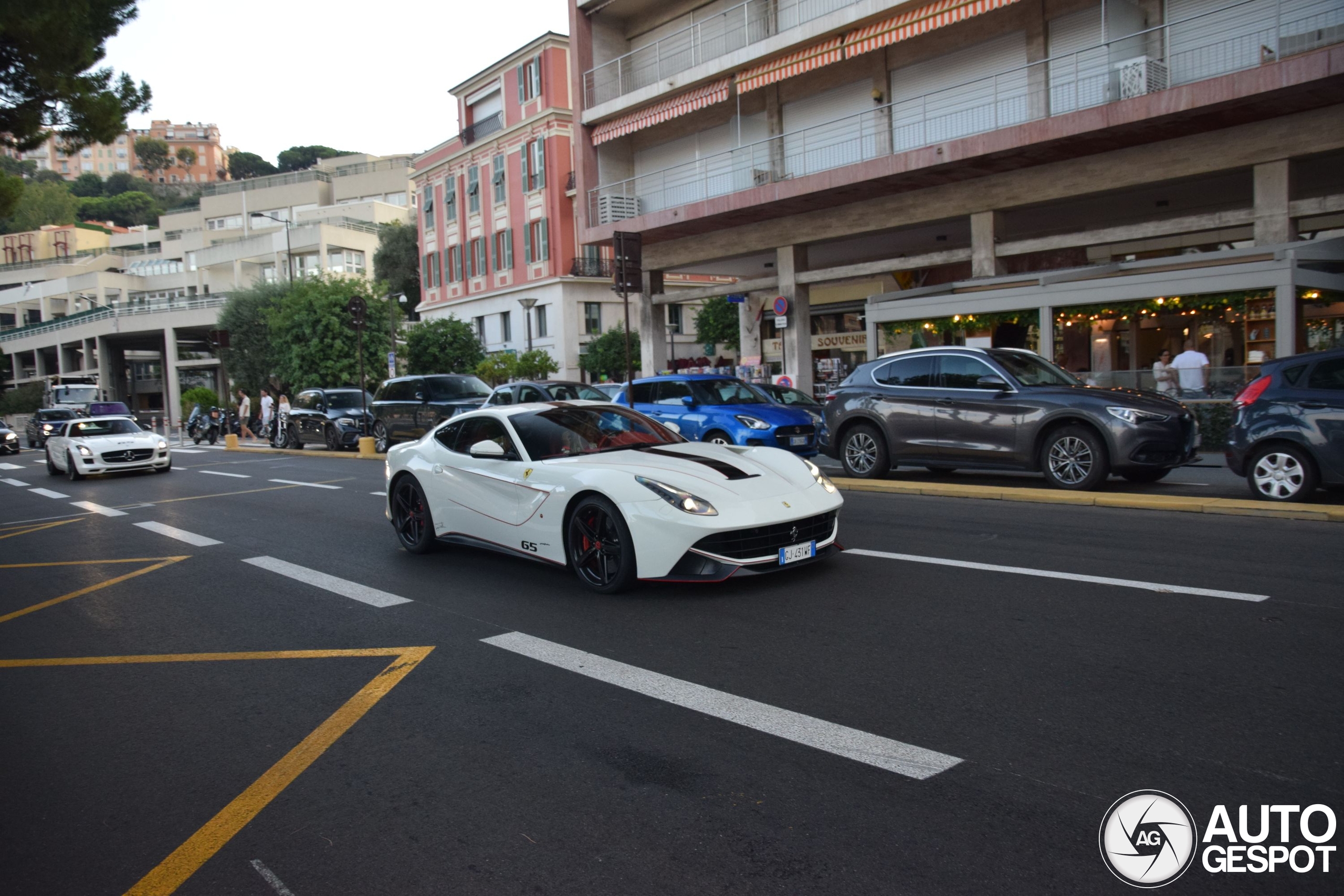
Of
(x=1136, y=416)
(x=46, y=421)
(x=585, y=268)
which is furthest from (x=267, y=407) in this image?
(x=1136, y=416)

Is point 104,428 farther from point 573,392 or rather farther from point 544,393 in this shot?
point 573,392

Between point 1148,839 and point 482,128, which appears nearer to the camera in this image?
point 1148,839

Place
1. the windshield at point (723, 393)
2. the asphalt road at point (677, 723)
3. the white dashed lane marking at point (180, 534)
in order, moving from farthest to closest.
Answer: the windshield at point (723, 393) < the white dashed lane marking at point (180, 534) < the asphalt road at point (677, 723)

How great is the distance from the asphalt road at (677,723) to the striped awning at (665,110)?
64.0ft

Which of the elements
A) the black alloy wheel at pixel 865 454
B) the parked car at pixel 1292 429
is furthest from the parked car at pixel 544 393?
the parked car at pixel 1292 429

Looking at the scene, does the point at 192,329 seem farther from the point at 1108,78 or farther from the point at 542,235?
the point at 1108,78

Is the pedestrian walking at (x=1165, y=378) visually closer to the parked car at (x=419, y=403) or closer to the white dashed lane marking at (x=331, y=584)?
the white dashed lane marking at (x=331, y=584)

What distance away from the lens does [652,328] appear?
29.8m

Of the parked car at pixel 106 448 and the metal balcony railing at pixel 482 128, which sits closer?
the parked car at pixel 106 448

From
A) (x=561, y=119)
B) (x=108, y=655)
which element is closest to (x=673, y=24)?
(x=561, y=119)

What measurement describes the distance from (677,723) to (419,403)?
19.4 m

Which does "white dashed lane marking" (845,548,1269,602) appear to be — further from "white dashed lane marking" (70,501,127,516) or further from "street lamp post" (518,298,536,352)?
"street lamp post" (518,298,536,352)

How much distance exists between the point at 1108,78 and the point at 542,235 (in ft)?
100

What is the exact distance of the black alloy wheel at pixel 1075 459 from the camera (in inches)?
410
